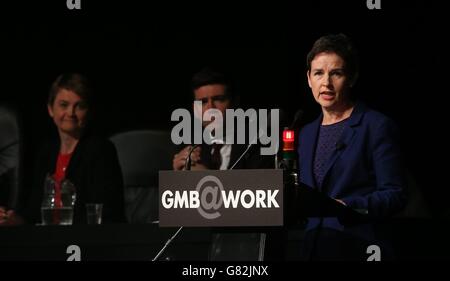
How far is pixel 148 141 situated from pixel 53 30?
35.4 inches

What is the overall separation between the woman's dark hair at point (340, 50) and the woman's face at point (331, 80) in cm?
3

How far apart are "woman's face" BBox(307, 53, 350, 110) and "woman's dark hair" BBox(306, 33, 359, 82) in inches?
1.1

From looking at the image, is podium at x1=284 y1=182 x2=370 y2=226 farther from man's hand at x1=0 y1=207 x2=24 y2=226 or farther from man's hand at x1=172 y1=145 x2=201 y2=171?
man's hand at x1=0 y1=207 x2=24 y2=226

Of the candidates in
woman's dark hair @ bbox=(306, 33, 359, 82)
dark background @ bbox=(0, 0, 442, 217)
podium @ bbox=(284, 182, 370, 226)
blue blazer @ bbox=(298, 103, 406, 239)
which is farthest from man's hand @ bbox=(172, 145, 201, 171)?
podium @ bbox=(284, 182, 370, 226)

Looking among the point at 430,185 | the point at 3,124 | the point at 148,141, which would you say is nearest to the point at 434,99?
the point at 430,185

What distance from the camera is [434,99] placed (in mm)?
4492

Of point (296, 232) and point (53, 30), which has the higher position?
point (53, 30)

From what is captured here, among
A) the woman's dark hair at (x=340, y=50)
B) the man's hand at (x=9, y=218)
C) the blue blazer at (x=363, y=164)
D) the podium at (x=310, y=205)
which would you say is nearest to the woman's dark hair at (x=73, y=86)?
the man's hand at (x=9, y=218)

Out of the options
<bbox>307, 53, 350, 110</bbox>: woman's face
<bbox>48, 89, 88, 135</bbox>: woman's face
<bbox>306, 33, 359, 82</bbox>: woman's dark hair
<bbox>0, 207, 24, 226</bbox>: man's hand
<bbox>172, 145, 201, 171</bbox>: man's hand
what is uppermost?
<bbox>306, 33, 359, 82</bbox>: woman's dark hair

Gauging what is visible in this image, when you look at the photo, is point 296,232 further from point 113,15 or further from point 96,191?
point 113,15

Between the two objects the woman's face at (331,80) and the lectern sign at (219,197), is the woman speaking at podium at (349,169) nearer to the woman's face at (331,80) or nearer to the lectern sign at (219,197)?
the woman's face at (331,80)

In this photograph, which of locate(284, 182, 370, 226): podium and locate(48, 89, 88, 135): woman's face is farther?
locate(48, 89, 88, 135): woman's face

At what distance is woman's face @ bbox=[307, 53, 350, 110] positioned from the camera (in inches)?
155
